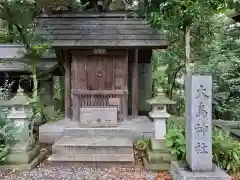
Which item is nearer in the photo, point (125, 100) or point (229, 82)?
point (125, 100)

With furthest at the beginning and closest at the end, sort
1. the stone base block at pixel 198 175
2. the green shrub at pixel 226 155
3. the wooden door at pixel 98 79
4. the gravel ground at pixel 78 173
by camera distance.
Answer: the wooden door at pixel 98 79 < the gravel ground at pixel 78 173 < the green shrub at pixel 226 155 < the stone base block at pixel 198 175

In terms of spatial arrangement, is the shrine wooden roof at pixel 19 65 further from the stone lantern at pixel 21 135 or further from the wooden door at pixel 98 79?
the stone lantern at pixel 21 135

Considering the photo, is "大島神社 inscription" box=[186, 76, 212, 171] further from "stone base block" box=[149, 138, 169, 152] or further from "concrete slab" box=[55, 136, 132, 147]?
"concrete slab" box=[55, 136, 132, 147]

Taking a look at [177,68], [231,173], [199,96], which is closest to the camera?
[199,96]

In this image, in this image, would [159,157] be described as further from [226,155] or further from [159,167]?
[226,155]

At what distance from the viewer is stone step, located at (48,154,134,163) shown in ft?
22.7

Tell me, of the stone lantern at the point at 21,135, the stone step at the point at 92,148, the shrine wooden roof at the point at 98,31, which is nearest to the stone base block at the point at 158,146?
the stone step at the point at 92,148

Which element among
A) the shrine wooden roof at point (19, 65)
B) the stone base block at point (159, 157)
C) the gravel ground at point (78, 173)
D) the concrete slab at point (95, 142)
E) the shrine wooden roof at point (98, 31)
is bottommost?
the gravel ground at point (78, 173)

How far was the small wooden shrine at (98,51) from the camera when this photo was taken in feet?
31.3

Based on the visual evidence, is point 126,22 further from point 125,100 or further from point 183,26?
point 125,100

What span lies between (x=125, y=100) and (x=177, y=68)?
6.15m

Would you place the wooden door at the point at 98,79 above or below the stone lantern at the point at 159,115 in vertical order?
above

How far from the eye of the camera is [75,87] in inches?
394

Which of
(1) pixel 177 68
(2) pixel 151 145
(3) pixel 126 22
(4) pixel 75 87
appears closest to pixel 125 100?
(4) pixel 75 87
